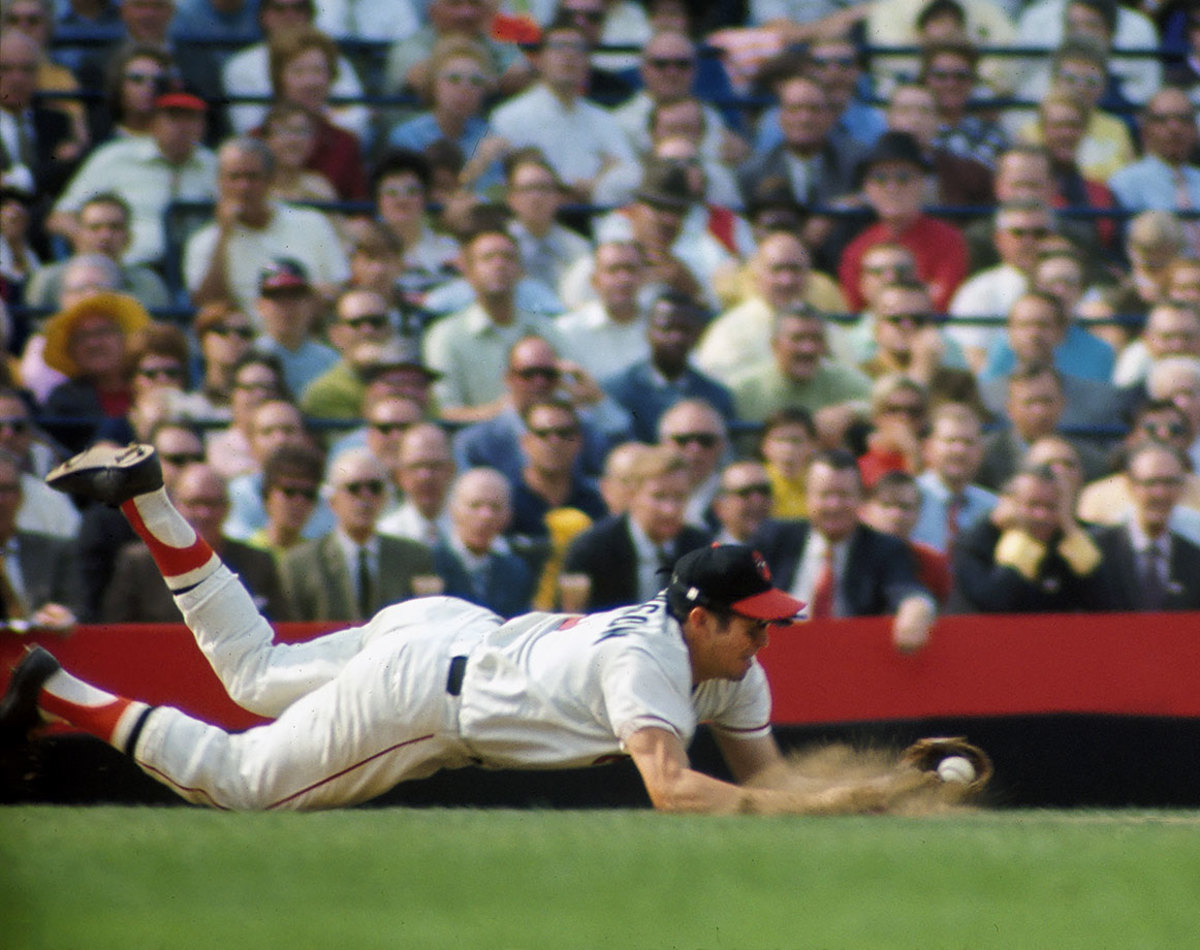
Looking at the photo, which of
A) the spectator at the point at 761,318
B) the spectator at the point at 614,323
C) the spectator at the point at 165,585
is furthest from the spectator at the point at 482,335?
the spectator at the point at 165,585

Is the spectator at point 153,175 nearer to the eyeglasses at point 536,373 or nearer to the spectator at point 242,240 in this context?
the spectator at point 242,240

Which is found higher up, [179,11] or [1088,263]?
[179,11]

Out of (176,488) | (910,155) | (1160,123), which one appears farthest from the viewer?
(1160,123)

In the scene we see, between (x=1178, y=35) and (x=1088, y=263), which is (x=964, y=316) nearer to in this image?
(x=1088, y=263)

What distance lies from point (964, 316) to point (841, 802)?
17.4 feet

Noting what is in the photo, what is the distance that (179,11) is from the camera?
10.9 m

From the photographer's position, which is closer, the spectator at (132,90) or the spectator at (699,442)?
the spectator at (699,442)

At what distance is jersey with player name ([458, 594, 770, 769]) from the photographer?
5461 millimetres

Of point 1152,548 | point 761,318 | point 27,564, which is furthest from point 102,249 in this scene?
point 1152,548

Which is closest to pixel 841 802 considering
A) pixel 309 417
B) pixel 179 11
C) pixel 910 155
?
pixel 309 417

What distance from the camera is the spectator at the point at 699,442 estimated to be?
859 cm

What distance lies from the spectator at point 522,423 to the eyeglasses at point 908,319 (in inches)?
61.8

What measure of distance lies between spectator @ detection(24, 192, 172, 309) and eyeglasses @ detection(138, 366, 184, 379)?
674 mm

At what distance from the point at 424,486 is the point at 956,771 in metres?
3.12
